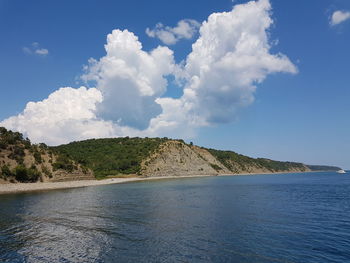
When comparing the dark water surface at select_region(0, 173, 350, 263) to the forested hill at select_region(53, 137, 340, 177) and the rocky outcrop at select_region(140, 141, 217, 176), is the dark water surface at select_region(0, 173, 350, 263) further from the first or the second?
the rocky outcrop at select_region(140, 141, 217, 176)

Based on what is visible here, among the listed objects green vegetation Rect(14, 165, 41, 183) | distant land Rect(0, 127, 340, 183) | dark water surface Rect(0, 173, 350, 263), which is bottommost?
dark water surface Rect(0, 173, 350, 263)

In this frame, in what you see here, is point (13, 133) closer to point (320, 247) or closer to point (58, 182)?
point (58, 182)

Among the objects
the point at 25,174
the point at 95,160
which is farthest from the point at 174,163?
the point at 25,174

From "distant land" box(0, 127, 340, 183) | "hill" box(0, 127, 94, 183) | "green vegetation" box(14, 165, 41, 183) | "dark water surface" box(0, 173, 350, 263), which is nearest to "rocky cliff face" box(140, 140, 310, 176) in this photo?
"distant land" box(0, 127, 340, 183)

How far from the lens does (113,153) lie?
16125cm

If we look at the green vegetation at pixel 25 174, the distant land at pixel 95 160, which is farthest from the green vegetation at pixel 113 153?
the green vegetation at pixel 25 174

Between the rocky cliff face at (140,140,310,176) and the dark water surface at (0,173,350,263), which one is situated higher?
the rocky cliff face at (140,140,310,176)

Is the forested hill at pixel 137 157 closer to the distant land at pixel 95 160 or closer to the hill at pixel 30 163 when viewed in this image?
the distant land at pixel 95 160

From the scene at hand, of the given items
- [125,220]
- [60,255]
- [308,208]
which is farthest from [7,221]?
[308,208]

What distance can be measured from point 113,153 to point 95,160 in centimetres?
1359

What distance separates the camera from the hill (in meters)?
82.1

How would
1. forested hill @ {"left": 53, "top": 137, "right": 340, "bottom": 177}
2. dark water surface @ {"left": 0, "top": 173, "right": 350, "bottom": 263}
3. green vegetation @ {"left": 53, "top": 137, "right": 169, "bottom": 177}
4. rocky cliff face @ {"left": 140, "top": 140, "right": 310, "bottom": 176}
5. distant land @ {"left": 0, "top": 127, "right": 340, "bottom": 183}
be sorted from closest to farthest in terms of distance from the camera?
dark water surface @ {"left": 0, "top": 173, "right": 350, "bottom": 263} → distant land @ {"left": 0, "top": 127, "right": 340, "bottom": 183} → green vegetation @ {"left": 53, "top": 137, "right": 169, "bottom": 177} → forested hill @ {"left": 53, "top": 137, "right": 340, "bottom": 177} → rocky cliff face @ {"left": 140, "top": 140, "right": 310, "bottom": 176}

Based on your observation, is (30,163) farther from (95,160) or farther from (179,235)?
(179,235)

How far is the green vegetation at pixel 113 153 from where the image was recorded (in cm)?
14450
